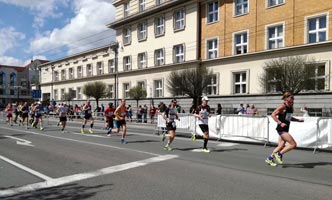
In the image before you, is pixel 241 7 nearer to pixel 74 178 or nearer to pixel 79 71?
pixel 74 178

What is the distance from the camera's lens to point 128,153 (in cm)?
1088

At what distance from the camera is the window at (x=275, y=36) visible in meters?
27.9

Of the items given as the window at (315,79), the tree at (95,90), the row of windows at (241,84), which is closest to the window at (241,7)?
the row of windows at (241,84)

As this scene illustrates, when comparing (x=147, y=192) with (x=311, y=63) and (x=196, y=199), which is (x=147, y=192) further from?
(x=311, y=63)

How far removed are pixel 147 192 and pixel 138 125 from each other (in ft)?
69.8

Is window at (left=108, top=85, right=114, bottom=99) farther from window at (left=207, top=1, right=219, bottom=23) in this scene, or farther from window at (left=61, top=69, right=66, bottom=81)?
window at (left=207, top=1, right=219, bottom=23)

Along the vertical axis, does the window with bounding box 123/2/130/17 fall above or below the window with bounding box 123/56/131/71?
above

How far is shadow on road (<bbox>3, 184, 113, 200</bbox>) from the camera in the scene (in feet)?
19.4

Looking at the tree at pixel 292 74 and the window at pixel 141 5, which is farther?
the window at pixel 141 5

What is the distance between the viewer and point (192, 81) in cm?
2892

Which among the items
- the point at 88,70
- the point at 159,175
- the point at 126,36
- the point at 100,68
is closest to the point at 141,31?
the point at 126,36

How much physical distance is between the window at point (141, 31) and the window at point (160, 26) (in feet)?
7.43

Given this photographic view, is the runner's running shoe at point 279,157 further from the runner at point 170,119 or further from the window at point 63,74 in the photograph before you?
the window at point 63,74

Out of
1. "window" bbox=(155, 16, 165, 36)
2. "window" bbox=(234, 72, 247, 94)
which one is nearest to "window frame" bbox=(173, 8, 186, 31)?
"window" bbox=(155, 16, 165, 36)
